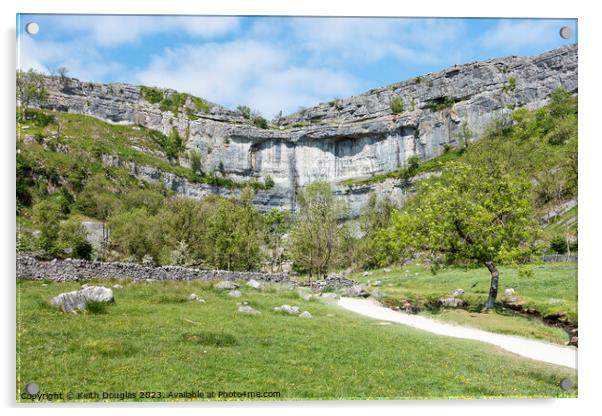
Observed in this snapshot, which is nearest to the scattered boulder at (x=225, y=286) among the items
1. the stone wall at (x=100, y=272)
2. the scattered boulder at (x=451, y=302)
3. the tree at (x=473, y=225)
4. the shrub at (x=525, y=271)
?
the stone wall at (x=100, y=272)

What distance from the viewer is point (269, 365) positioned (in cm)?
861

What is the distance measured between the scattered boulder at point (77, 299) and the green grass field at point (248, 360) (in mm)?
230

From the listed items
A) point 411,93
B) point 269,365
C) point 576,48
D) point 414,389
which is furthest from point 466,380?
point 411,93

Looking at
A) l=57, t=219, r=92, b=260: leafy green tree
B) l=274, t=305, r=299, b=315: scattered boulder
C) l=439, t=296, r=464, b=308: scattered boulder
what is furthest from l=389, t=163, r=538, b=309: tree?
l=57, t=219, r=92, b=260: leafy green tree

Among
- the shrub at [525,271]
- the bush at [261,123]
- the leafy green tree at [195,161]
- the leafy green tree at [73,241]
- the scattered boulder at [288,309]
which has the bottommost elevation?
the scattered boulder at [288,309]

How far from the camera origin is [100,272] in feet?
47.0

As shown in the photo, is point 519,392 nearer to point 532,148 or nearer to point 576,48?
point 576,48

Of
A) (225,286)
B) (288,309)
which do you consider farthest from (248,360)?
(225,286)

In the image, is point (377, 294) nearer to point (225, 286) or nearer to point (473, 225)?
point (473, 225)

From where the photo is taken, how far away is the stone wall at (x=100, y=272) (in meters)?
10.3

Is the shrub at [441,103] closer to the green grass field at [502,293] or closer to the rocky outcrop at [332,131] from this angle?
the rocky outcrop at [332,131]

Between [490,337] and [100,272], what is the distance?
1271 centimetres

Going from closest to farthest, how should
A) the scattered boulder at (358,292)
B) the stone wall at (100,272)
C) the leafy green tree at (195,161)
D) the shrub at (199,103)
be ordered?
the stone wall at (100,272) → the scattered boulder at (358,292) → the shrub at (199,103) → the leafy green tree at (195,161)

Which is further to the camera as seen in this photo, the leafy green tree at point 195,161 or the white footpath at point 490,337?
the leafy green tree at point 195,161
